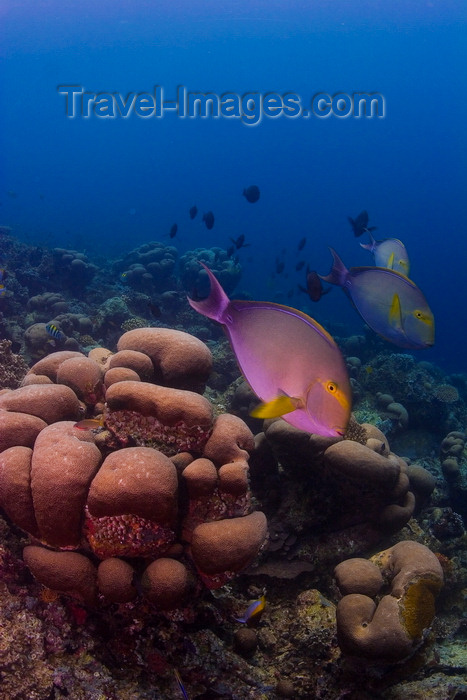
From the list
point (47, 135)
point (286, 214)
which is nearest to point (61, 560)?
point (286, 214)

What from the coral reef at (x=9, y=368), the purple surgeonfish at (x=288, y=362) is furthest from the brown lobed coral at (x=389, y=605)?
the coral reef at (x=9, y=368)

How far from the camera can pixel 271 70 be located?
93.3 m

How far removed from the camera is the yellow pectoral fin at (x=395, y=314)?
87.0 inches

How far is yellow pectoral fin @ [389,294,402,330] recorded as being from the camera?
2211 mm

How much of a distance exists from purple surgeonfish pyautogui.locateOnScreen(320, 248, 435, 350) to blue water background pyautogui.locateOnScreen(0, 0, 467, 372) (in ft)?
180

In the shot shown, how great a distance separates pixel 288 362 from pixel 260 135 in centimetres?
12959

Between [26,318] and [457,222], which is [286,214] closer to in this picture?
[457,222]

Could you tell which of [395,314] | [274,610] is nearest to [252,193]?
[395,314]

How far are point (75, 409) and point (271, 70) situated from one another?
375 ft

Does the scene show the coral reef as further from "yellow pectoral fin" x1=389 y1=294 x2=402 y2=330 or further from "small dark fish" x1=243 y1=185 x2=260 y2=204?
"small dark fish" x1=243 y1=185 x2=260 y2=204

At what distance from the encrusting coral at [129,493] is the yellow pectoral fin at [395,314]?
1432 millimetres

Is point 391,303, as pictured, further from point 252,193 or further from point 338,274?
point 252,193

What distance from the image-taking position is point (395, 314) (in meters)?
2.24

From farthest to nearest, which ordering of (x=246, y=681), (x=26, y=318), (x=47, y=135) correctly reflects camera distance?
(x=47, y=135) → (x=26, y=318) → (x=246, y=681)
